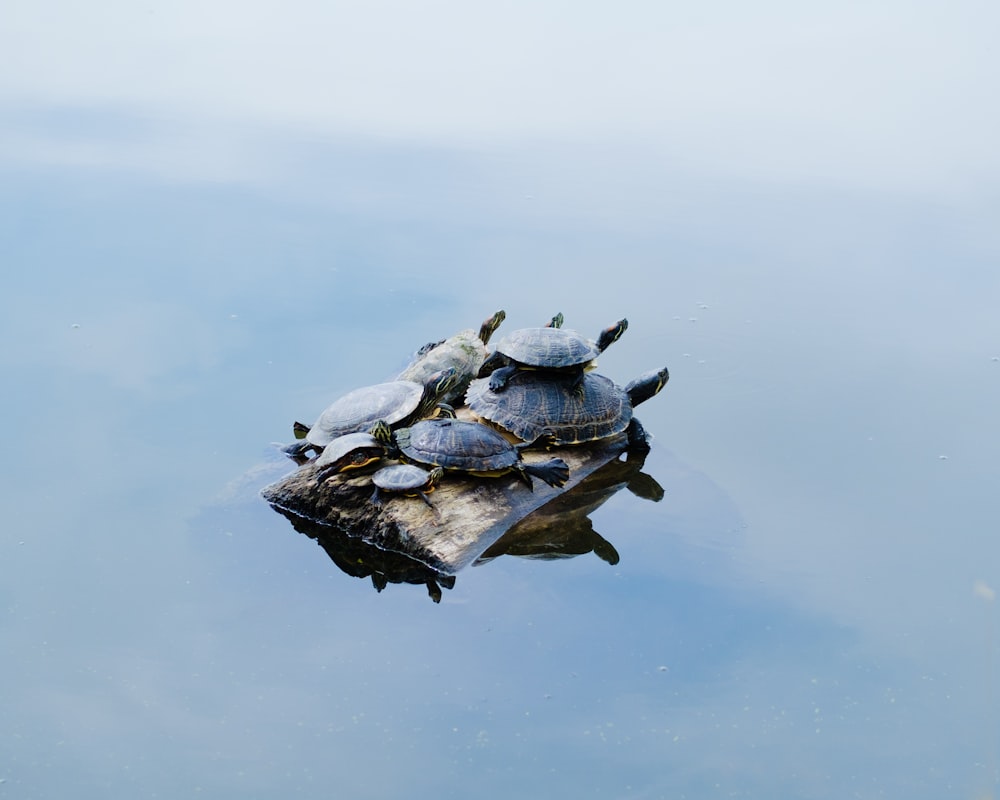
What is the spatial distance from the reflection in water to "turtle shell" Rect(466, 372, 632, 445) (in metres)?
0.24

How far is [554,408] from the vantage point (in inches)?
159

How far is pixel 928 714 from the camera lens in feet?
9.57

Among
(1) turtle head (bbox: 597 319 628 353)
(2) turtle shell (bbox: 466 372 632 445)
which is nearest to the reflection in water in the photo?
(2) turtle shell (bbox: 466 372 632 445)

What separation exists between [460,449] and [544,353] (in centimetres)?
68

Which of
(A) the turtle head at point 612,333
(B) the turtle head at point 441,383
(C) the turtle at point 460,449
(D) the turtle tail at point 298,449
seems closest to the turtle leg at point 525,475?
(C) the turtle at point 460,449

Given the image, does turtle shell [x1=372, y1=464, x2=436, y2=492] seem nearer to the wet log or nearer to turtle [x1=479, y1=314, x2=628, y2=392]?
the wet log

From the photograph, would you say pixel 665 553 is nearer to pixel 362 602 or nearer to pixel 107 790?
pixel 362 602

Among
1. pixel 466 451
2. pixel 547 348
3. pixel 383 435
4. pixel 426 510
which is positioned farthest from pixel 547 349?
pixel 426 510

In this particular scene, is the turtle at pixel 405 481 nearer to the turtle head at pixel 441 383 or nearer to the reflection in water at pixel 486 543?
the reflection in water at pixel 486 543

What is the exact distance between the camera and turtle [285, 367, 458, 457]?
379 cm

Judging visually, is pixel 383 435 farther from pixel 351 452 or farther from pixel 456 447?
pixel 456 447

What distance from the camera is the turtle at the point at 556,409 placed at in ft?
13.1

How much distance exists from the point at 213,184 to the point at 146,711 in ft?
14.9

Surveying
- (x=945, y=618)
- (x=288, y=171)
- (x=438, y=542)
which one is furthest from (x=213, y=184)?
(x=945, y=618)
